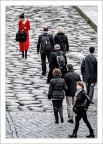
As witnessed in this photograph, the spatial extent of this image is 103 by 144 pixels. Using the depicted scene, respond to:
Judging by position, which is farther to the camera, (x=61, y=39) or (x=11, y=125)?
(x=61, y=39)

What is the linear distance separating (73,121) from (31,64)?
6.63m

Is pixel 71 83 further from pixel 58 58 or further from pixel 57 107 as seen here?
pixel 58 58

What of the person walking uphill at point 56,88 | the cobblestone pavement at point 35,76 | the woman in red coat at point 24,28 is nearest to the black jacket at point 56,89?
the person walking uphill at point 56,88

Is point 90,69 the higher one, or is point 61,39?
point 61,39

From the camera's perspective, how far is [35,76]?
80.3ft

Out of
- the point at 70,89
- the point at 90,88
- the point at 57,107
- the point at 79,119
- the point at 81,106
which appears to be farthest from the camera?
the point at 90,88

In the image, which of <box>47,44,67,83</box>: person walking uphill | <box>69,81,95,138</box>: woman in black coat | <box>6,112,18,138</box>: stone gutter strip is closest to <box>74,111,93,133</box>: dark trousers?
<box>69,81,95,138</box>: woman in black coat

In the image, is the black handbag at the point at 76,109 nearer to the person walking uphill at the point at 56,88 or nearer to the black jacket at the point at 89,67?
the person walking uphill at the point at 56,88

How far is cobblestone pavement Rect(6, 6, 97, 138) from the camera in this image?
19.1m

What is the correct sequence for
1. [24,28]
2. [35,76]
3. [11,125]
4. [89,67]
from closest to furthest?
[11,125] < [89,67] < [35,76] < [24,28]

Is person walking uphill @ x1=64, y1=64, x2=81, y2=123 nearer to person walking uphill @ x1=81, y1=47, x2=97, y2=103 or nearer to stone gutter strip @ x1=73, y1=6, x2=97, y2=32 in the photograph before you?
person walking uphill @ x1=81, y1=47, x2=97, y2=103

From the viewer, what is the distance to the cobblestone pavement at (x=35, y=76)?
19094 mm

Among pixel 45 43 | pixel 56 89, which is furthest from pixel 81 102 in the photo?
pixel 45 43

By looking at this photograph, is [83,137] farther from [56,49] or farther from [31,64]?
[31,64]
